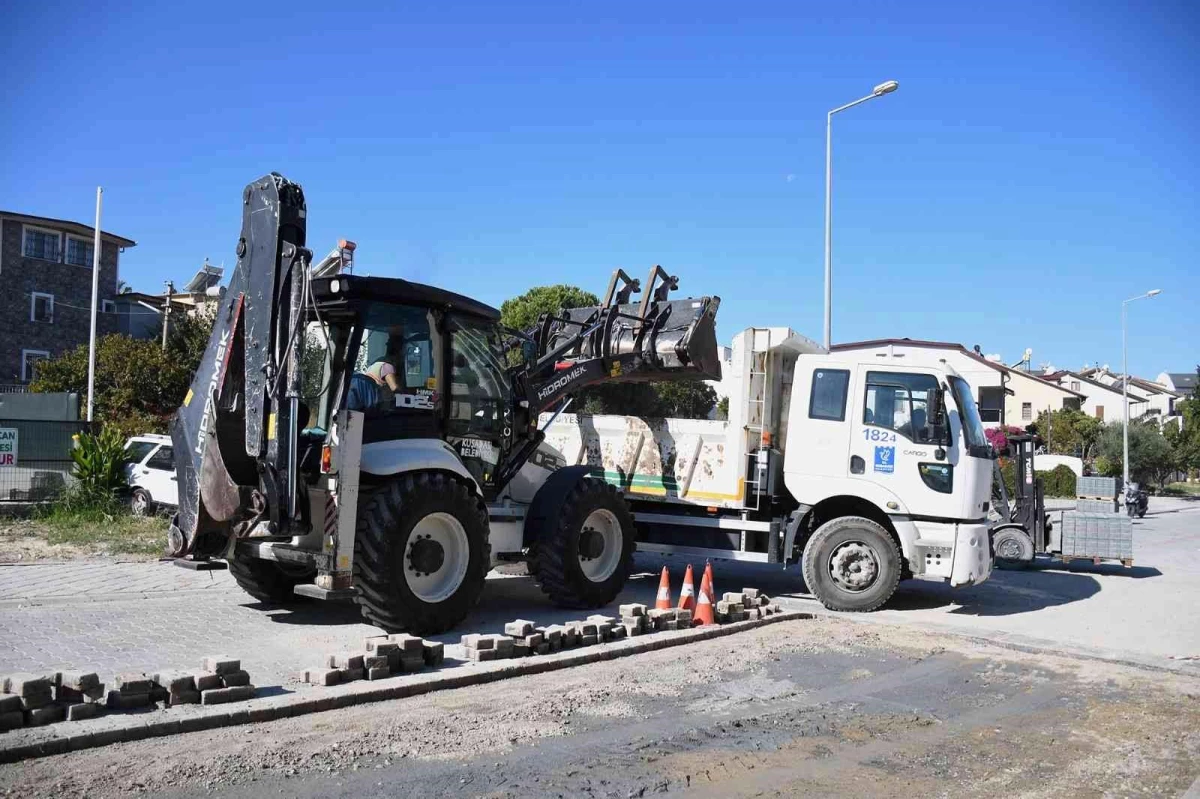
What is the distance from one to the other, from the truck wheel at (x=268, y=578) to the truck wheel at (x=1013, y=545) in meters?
11.3

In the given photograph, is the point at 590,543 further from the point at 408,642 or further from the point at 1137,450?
the point at 1137,450

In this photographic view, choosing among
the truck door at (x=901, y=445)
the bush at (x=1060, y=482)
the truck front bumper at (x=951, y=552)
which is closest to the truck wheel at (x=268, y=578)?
the truck door at (x=901, y=445)

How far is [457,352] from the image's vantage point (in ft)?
31.1

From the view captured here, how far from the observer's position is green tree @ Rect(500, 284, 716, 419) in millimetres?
16188

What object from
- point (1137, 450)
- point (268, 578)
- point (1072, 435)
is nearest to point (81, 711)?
point (268, 578)

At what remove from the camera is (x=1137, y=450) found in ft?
171

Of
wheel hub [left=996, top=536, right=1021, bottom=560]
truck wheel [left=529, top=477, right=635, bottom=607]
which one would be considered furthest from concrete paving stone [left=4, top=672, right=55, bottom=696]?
wheel hub [left=996, top=536, right=1021, bottom=560]

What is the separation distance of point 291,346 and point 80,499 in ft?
37.4

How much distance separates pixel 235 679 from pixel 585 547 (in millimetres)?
4852

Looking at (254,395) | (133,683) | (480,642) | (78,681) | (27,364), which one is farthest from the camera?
(27,364)

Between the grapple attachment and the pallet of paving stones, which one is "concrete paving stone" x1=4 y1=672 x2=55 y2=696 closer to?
the pallet of paving stones

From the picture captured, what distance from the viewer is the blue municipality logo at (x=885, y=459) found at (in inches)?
450

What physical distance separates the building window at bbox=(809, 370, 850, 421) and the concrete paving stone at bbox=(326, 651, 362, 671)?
6909 mm

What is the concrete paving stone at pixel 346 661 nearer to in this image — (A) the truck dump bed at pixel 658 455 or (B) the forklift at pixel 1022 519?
(A) the truck dump bed at pixel 658 455
